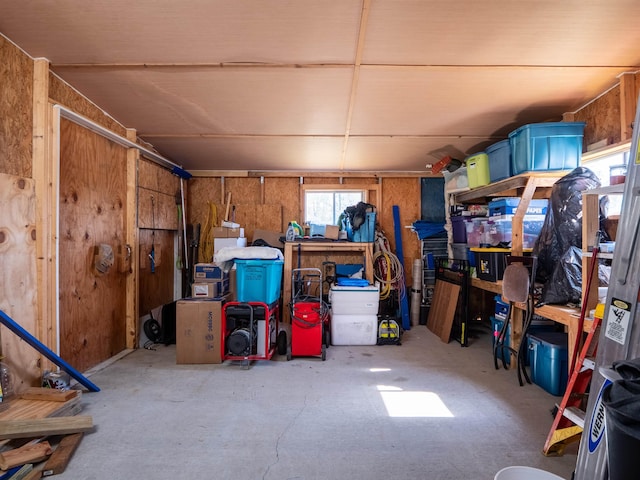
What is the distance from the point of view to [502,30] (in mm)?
2166

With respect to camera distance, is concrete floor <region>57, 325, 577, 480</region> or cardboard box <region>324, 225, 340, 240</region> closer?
concrete floor <region>57, 325, 577, 480</region>

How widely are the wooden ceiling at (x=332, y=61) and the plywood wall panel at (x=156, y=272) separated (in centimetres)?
132

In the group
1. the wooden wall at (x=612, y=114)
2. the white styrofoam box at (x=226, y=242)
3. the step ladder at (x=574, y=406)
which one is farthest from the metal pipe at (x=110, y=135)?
the wooden wall at (x=612, y=114)

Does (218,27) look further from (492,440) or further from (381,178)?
(381,178)

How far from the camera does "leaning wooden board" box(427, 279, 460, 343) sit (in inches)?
161

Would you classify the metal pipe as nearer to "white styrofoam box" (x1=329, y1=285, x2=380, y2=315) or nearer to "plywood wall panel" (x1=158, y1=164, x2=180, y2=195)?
"plywood wall panel" (x1=158, y1=164, x2=180, y2=195)

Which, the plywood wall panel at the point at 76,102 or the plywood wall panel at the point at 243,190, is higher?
the plywood wall panel at the point at 76,102

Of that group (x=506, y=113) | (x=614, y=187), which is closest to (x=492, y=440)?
(x=614, y=187)

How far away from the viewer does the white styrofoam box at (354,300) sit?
3953 millimetres

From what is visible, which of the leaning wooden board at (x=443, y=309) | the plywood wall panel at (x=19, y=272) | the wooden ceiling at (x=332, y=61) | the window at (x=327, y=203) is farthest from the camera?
the window at (x=327, y=203)

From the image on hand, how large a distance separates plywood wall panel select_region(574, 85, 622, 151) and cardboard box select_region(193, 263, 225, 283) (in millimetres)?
3960

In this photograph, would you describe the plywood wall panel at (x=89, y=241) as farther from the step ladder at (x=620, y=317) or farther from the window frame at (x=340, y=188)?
the step ladder at (x=620, y=317)

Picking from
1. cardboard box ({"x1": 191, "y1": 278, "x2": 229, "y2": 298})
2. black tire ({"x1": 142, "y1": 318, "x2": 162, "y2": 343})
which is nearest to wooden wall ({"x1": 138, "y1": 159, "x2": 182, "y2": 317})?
black tire ({"x1": 142, "y1": 318, "x2": 162, "y2": 343})

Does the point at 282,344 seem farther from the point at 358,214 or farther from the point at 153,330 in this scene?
the point at 358,214
